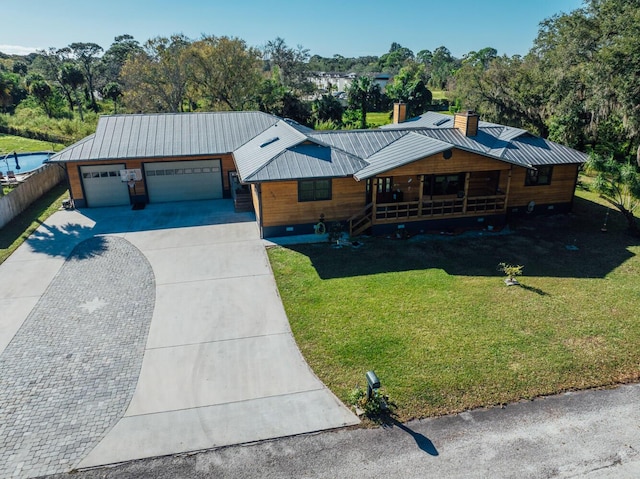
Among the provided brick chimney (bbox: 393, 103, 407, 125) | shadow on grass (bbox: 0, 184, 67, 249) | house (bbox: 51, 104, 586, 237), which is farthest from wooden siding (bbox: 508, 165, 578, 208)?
shadow on grass (bbox: 0, 184, 67, 249)

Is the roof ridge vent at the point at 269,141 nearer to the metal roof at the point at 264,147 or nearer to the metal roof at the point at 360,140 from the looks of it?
the metal roof at the point at 264,147

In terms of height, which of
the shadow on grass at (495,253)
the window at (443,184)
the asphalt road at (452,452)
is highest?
the window at (443,184)

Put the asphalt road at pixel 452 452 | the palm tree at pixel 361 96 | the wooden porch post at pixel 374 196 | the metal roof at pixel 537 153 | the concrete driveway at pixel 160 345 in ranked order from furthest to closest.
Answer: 1. the palm tree at pixel 361 96
2. the metal roof at pixel 537 153
3. the wooden porch post at pixel 374 196
4. the concrete driveway at pixel 160 345
5. the asphalt road at pixel 452 452

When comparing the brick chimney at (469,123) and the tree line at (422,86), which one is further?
the tree line at (422,86)

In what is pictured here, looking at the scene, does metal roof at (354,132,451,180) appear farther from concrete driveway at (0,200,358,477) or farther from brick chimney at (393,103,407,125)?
brick chimney at (393,103,407,125)

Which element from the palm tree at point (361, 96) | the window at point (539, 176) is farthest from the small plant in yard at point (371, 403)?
the palm tree at point (361, 96)

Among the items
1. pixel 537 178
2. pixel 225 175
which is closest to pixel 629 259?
pixel 537 178

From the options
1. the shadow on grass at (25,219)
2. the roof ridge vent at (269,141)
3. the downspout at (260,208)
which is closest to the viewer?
the downspout at (260,208)

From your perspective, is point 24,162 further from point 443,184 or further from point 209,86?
point 443,184

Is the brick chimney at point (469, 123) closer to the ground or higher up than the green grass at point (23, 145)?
higher up
